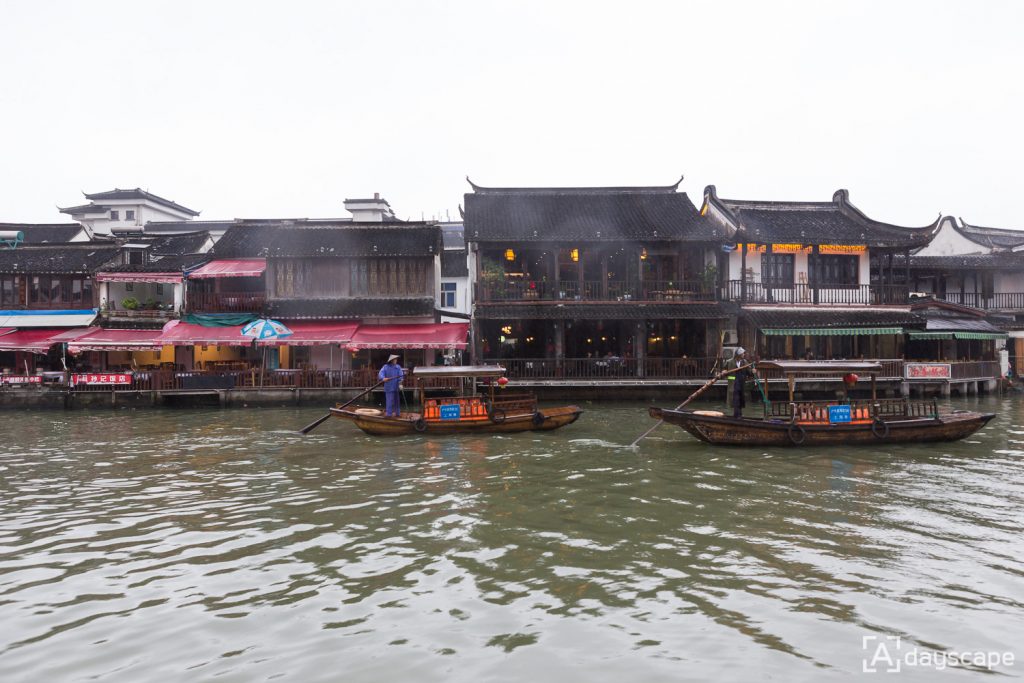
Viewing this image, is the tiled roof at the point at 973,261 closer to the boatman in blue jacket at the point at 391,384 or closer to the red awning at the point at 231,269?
the boatman in blue jacket at the point at 391,384

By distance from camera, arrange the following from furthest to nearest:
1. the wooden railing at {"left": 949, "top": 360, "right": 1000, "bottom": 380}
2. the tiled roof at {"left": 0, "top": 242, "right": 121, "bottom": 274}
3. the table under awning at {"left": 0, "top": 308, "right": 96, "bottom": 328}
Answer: the tiled roof at {"left": 0, "top": 242, "right": 121, "bottom": 274}, the table under awning at {"left": 0, "top": 308, "right": 96, "bottom": 328}, the wooden railing at {"left": 949, "top": 360, "right": 1000, "bottom": 380}

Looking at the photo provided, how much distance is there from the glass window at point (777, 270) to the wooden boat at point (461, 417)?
45.0 feet

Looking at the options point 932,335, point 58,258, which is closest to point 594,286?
point 932,335

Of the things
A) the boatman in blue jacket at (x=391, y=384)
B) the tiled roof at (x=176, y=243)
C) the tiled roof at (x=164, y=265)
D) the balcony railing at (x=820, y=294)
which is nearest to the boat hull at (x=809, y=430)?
the boatman in blue jacket at (x=391, y=384)

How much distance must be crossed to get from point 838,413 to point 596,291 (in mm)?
12631

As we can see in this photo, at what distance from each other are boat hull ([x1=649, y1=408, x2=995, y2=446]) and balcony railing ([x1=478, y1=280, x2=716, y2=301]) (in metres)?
11.3

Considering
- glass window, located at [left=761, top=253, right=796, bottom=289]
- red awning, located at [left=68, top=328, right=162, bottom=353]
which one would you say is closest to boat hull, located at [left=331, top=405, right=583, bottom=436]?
red awning, located at [left=68, top=328, right=162, bottom=353]

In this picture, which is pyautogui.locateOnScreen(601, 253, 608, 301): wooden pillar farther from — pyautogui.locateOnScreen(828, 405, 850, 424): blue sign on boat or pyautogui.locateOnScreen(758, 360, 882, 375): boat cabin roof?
pyautogui.locateOnScreen(828, 405, 850, 424): blue sign on boat

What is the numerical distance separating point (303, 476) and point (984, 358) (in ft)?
95.4

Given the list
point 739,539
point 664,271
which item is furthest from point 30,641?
point 664,271

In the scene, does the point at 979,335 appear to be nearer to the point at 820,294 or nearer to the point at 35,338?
the point at 820,294

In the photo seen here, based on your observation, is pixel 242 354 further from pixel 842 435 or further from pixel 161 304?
pixel 842 435

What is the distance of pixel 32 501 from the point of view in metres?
10.4

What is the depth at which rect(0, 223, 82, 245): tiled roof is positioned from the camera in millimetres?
33531
